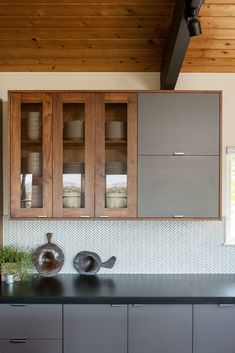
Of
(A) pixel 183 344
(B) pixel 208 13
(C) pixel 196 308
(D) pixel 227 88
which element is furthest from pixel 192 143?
(A) pixel 183 344

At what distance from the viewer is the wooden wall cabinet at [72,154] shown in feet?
9.02

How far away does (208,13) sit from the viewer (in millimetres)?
2555

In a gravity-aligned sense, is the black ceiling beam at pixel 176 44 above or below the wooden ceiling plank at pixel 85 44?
below

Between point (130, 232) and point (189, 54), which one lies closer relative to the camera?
point (189, 54)

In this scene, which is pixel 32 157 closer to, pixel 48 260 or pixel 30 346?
pixel 48 260

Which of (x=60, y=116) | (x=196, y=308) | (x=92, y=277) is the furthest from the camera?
(x=92, y=277)

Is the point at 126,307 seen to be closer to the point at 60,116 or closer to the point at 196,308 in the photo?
the point at 196,308

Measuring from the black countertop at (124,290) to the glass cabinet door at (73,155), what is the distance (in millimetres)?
539

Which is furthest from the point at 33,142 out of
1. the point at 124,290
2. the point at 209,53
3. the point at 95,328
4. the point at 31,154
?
the point at 209,53

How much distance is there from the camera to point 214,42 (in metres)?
2.81

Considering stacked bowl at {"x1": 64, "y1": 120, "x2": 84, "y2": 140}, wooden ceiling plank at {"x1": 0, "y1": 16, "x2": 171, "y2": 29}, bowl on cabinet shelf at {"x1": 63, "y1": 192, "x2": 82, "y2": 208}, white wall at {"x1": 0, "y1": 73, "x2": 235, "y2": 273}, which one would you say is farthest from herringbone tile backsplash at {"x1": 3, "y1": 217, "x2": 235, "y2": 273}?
wooden ceiling plank at {"x1": 0, "y1": 16, "x2": 171, "y2": 29}

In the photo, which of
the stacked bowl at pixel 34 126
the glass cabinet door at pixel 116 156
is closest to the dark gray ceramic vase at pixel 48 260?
the glass cabinet door at pixel 116 156

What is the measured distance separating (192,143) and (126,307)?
127 centimetres

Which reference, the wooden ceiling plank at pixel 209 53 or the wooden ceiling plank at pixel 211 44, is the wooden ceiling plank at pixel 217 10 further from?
the wooden ceiling plank at pixel 209 53
